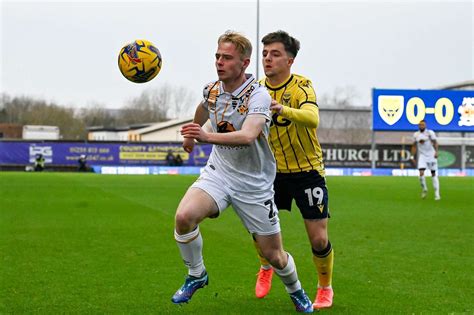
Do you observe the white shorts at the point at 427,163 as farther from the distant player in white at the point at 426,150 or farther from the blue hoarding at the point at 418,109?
the blue hoarding at the point at 418,109

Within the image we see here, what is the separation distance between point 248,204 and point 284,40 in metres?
1.71

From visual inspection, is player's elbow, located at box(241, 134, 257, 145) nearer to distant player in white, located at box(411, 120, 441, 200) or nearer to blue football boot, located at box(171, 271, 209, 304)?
blue football boot, located at box(171, 271, 209, 304)

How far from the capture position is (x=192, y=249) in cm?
650

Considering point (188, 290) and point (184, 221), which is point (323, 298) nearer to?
point (188, 290)

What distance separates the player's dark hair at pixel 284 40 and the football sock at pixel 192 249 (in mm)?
1970

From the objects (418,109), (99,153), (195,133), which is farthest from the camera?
(99,153)

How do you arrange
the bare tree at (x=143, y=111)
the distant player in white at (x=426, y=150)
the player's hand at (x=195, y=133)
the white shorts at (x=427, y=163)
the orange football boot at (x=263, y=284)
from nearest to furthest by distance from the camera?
the player's hand at (x=195, y=133) < the orange football boot at (x=263, y=284) < the distant player in white at (x=426, y=150) < the white shorts at (x=427, y=163) < the bare tree at (x=143, y=111)

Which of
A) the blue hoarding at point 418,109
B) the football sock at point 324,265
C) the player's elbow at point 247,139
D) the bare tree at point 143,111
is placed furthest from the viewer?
the bare tree at point 143,111

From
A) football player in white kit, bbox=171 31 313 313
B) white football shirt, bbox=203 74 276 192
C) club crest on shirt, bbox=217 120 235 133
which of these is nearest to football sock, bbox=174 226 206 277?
football player in white kit, bbox=171 31 313 313

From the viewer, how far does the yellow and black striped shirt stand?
283 inches

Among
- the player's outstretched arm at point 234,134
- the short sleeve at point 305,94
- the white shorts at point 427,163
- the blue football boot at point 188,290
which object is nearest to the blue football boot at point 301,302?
the blue football boot at point 188,290

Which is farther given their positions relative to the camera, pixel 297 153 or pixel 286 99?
pixel 297 153

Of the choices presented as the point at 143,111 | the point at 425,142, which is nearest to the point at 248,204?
the point at 425,142

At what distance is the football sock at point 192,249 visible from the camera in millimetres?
6430
